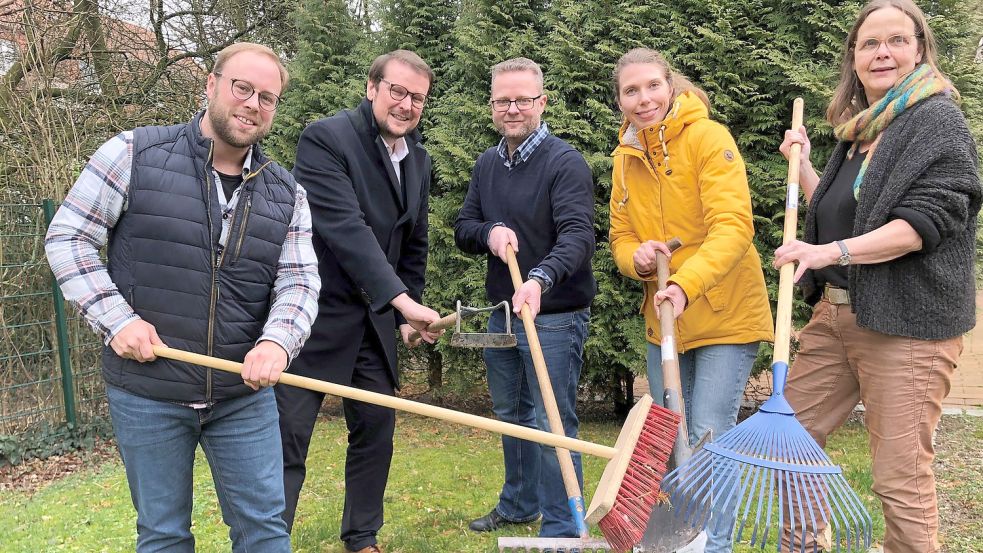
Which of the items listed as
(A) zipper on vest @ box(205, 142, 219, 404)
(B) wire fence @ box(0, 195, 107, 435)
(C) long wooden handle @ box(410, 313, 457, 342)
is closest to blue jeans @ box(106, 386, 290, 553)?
(A) zipper on vest @ box(205, 142, 219, 404)

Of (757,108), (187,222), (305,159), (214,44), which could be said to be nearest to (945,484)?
(757,108)

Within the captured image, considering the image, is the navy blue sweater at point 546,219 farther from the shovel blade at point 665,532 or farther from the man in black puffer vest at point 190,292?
the man in black puffer vest at point 190,292

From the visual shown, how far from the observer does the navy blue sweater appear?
11.1ft

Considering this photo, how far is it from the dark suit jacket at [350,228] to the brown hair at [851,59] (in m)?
1.86

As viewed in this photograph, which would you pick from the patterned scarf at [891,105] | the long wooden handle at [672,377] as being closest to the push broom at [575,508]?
the long wooden handle at [672,377]

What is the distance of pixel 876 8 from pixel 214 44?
364 inches

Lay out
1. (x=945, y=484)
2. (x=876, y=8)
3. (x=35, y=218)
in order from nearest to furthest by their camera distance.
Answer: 1. (x=876, y=8)
2. (x=945, y=484)
3. (x=35, y=218)

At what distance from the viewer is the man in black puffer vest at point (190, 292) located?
2.37m

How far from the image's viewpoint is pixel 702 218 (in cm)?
301

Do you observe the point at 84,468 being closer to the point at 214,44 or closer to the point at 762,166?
the point at 762,166

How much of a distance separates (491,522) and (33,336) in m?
4.28

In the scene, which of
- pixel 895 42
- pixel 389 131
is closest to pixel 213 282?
pixel 389 131

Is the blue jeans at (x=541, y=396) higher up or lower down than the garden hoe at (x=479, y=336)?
lower down

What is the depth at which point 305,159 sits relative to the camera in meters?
3.34
